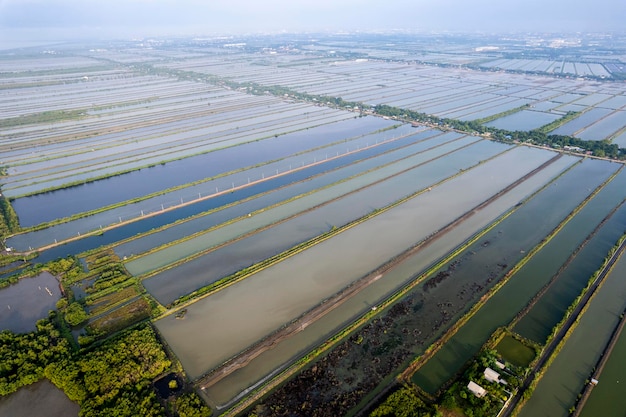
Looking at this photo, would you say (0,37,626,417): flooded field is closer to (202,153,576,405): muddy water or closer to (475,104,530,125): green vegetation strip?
(202,153,576,405): muddy water

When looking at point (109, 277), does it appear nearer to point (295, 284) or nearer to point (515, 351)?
point (295, 284)

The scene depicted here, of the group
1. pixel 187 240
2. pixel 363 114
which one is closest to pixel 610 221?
pixel 187 240

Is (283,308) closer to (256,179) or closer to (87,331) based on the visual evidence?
(87,331)

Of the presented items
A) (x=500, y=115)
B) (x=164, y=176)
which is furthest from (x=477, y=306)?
(x=500, y=115)

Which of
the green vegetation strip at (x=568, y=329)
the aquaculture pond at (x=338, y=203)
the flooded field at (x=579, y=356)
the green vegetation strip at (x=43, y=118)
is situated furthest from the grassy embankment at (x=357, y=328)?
the green vegetation strip at (x=43, y=118)

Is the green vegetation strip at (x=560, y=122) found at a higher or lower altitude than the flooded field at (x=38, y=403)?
higher

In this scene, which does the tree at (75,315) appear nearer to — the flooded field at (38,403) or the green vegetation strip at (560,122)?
the flooded field at (38,403)
